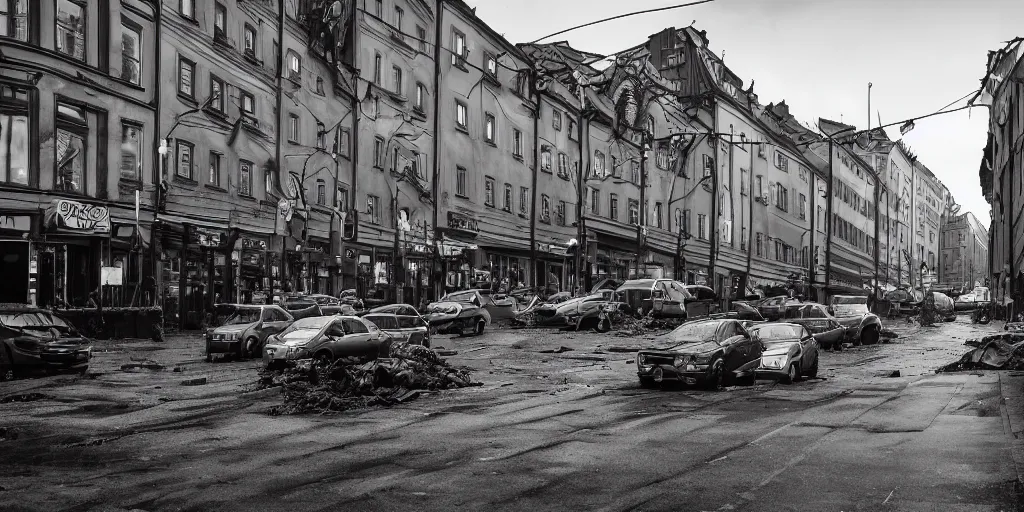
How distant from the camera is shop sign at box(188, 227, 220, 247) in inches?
1218

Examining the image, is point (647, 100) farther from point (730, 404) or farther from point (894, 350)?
point (730, 404)

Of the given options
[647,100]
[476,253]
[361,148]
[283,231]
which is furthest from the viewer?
[647,100]

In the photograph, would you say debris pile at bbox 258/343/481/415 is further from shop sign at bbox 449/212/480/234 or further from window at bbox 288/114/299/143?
shop sign at bbox 449/212/480/234

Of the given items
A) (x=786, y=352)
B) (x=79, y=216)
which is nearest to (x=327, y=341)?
(x=786, y=352)

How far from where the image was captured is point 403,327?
24.4 m

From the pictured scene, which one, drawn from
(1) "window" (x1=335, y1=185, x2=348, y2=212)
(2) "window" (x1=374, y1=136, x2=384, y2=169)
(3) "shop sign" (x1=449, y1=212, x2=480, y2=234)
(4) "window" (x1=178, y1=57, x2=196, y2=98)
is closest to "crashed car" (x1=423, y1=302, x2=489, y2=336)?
(1) "window" (x1=335, y1=185, x2=348, y2=212)

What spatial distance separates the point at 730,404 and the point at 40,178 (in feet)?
67.6

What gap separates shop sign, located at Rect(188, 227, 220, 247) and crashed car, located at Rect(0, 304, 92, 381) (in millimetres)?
12074

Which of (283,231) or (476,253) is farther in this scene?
(476,253)

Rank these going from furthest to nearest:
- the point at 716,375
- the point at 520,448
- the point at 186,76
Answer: the point at 186,76, the point at 716,375, the point at 520,448

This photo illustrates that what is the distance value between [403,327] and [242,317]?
407 centimetres

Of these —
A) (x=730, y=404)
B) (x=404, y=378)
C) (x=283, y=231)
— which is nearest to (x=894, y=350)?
(x=730, y=404)

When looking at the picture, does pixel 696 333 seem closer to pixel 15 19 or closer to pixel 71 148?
pixel 71 148

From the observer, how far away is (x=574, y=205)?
5419cm
